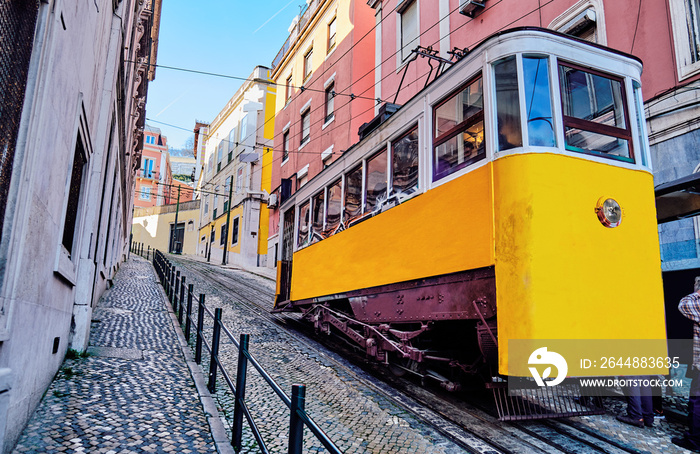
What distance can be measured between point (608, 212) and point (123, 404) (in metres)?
4.68

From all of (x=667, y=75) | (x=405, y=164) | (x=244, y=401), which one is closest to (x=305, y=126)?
(x=667, y=75)

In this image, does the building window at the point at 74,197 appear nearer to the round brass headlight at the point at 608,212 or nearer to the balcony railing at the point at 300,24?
the round brass headlight at the point at 608,212

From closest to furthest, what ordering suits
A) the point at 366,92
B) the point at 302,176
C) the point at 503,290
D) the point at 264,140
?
the point at 503,290 → the point at 366,92 → the point at 302,176 → the point at 264,140

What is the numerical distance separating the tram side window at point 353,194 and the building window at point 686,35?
198 inches

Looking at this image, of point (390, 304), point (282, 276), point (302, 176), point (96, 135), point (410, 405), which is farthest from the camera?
point (302, 176)

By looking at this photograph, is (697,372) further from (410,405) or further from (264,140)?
(264,140)

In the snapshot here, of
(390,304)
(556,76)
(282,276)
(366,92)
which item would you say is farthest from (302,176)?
(556,76)

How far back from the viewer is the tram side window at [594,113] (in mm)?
4559

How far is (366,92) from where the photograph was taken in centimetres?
1672

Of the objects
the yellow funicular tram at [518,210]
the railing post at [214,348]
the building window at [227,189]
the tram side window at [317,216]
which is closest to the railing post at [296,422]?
the yellow funicular tram at [518,210]

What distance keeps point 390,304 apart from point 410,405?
1.27 meters

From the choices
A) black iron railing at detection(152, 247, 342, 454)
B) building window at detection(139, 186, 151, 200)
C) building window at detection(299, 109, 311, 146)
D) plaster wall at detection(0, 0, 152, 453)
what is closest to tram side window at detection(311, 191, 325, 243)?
black iron railing at detection(152, 247, 342, 454)

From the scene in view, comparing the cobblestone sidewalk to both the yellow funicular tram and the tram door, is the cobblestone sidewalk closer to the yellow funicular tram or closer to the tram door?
the yellow funicular tram

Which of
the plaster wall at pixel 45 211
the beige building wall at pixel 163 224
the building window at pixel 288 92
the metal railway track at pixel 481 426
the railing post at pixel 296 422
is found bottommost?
the metal railway track at pixel 481 426
